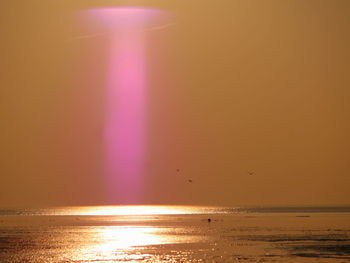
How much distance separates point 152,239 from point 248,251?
18616mm

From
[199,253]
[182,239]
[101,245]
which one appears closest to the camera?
[199,253]

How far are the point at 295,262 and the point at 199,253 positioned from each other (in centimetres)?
904

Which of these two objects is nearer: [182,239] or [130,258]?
[130,258]

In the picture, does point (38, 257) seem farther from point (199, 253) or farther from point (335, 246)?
point (335, 246)

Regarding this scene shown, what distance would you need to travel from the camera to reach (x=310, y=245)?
5706 centimetres

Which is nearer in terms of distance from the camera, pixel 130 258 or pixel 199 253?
pixel 130 258

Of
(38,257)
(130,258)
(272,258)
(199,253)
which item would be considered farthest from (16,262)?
(272,258)

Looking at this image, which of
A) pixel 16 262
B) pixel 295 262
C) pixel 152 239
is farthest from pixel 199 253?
pixel 152 239

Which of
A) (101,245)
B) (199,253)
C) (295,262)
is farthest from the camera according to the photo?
(101,245)

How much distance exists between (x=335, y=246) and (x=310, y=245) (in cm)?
247

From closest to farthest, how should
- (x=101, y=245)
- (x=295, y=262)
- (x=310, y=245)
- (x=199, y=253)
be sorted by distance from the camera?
(x=295, y=262) → (x=199, y=253) → (x=310, y=245) → (x=101, y=245)

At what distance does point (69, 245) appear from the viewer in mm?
61844

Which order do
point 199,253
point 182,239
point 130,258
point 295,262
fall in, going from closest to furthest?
point 295,262 → point 130,258 → point 199,253 → point 182,239

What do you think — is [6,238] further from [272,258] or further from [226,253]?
[272,258]
